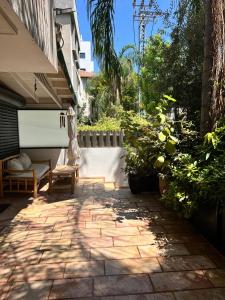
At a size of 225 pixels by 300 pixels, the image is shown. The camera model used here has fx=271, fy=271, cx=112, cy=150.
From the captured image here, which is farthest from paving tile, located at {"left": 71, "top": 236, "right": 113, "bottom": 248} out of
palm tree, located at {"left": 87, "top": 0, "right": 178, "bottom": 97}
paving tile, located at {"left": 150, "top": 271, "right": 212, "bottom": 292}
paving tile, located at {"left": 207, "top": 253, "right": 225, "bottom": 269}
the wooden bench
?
palm tree, located at {"left": 87, "top": 0, "right": 178, "bottom": 97}

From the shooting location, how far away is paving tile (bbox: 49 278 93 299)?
2.38 m

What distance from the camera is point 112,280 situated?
2607 millimetres

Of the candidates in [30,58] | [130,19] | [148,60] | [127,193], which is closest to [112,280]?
[30,58]

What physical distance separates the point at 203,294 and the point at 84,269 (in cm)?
118

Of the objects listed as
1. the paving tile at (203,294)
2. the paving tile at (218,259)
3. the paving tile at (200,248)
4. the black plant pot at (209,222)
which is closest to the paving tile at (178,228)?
the black plant pot at (209,222)

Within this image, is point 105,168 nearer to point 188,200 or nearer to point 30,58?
point 188,200

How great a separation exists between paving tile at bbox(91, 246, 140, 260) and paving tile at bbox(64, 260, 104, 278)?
0.15 metres

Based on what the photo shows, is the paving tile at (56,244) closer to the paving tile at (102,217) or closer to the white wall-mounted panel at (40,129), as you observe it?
the paving tile at (102,217)

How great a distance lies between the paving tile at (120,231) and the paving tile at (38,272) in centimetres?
105

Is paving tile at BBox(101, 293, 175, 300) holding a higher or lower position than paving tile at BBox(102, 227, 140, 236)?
lower

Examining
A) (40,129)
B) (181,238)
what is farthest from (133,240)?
(40,129)

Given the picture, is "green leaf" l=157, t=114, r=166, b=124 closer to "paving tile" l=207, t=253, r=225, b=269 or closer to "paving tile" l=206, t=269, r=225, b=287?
"paving tile" l=207, t=253, r=225, b=269

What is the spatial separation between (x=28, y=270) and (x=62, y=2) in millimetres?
10267

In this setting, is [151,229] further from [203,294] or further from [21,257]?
[21,257]
